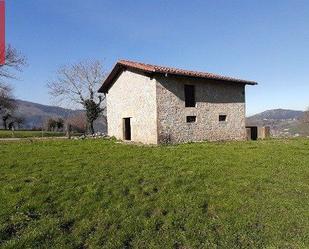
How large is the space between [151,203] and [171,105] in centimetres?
1286

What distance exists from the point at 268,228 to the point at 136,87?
52.7ft

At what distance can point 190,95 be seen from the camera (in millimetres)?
22781

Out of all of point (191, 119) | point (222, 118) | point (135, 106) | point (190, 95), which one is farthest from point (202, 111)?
point (135, 106)

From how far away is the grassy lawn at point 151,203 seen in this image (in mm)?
7211

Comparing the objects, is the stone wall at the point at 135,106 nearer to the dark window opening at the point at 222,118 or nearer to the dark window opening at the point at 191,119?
the dark window opening at the point at 191,119

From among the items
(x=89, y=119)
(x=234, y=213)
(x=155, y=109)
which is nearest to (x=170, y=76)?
(x=155, y=109)

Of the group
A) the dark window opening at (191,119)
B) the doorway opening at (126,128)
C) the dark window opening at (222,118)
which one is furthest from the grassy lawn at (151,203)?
the doorway opening at (126,128)

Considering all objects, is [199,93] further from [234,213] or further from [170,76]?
[234,213]

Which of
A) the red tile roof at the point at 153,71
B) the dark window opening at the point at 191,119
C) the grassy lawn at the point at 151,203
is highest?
the red tile roof at the point at 153,71

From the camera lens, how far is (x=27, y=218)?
304 inches

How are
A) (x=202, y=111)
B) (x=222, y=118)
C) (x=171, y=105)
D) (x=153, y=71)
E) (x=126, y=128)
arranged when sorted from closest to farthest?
(x=153, y=71), (x=171, y=105), (x=202, y=111), (x=222, y=118), (x=126, y=128)

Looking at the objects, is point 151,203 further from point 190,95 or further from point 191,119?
point 190,95

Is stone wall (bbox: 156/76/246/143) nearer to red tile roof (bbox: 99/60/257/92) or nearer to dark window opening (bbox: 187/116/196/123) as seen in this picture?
dark window opening (bbox: 187/116/196/123)

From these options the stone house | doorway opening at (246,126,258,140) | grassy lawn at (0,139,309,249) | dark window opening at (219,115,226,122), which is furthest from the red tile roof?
grassy lawn at (0,139,309,249)
